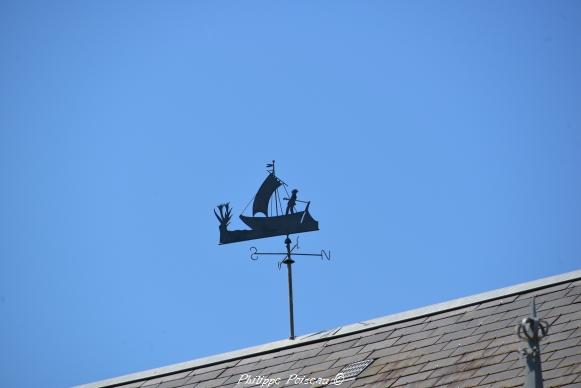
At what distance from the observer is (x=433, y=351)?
11398 millimetres

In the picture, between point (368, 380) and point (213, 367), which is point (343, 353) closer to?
point (368, 380)

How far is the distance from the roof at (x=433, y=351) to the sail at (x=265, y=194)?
186 inches

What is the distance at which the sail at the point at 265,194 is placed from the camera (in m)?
17.7

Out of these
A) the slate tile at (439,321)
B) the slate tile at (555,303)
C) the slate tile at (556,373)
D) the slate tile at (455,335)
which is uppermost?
the slate tile at (555,303)

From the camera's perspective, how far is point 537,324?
7.00 metres

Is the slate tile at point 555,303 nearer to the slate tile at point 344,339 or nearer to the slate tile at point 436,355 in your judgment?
the slate tile at point 436,355

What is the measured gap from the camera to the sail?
17.7m

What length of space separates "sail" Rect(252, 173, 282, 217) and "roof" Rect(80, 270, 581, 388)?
4720 millimetres

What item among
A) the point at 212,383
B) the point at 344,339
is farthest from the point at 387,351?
the point at 212,383

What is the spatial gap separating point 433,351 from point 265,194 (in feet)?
24.7

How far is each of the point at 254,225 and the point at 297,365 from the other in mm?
3330

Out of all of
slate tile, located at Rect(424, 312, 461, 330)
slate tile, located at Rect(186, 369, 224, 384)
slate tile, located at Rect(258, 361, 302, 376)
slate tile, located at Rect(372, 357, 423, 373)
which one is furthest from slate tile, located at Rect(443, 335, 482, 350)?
slate tile, located at Rect(186, 369, 224, 384)

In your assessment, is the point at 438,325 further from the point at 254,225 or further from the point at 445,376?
the point at 254,225

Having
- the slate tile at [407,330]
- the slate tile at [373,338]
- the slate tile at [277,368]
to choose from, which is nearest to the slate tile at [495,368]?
the slate tile at [407,330]
